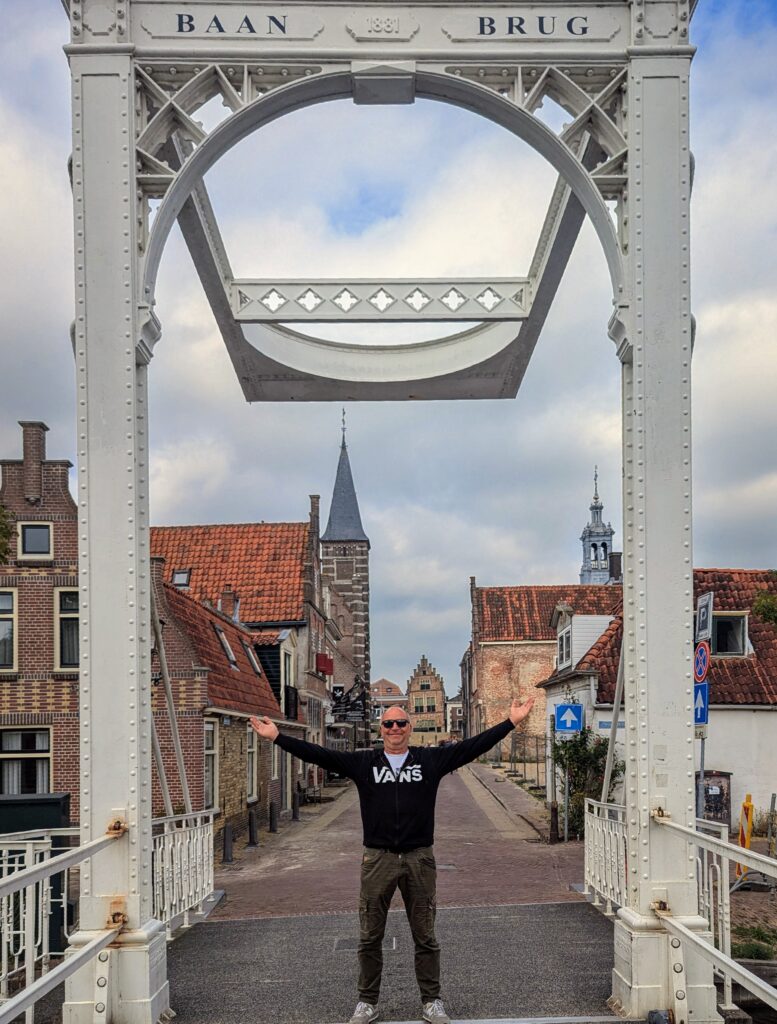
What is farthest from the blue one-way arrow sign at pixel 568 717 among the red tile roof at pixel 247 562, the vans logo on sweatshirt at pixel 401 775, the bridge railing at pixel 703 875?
the red tile roof at pixel 247 562

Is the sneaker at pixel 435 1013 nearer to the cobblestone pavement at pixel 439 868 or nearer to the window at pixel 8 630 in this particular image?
the cobblestone pavement at pixel 439 868

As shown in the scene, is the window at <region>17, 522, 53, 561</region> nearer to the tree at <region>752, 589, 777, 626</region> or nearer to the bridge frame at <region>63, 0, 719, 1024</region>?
the tree at <region>752, 589, 777, 626</region>

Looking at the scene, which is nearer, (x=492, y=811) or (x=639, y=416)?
(x=639, y=416)

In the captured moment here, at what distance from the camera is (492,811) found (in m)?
26.0

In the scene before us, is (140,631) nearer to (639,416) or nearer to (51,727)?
(639,416)

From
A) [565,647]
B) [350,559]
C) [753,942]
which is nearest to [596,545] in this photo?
[350,559]

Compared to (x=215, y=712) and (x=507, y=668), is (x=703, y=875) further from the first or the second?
(x=507, y=668)

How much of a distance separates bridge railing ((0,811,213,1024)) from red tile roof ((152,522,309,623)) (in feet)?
72.0

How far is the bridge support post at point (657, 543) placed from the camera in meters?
5.45

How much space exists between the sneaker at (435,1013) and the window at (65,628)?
45.3 feet

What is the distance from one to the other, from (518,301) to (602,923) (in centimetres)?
471

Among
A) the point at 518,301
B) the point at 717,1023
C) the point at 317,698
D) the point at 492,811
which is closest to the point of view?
the point at 717,1023

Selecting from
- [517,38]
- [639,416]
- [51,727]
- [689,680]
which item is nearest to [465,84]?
[517,38]

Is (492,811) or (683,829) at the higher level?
(683,829)
